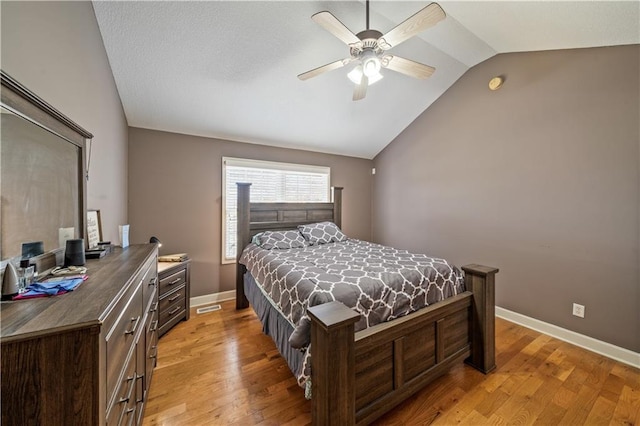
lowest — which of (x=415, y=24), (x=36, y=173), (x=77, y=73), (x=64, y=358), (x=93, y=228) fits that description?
(x=64, y=358)

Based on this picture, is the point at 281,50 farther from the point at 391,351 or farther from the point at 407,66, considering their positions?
the point at 391,351

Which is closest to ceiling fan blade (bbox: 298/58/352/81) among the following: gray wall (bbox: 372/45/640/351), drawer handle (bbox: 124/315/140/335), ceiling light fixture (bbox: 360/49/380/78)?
ceiling light fixture (bbox: 360/49/380/78)

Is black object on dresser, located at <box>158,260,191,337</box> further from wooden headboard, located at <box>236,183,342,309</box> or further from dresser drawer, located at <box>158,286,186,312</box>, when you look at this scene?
wooden headboard, located at <box>236,183,342,309</box>

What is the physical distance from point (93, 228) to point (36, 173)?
71 centimetres

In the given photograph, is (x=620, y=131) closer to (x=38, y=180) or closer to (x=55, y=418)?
(x=55, y=418)

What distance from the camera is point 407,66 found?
2.01 meters

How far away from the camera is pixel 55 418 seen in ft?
2.13

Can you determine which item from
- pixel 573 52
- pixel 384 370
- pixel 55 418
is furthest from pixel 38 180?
pixel 573 52

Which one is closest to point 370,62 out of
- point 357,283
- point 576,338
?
point 357,283

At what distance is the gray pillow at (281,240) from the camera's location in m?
2.88

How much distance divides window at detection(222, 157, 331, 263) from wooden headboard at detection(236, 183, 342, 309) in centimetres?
34

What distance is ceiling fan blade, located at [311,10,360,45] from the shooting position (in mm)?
1529

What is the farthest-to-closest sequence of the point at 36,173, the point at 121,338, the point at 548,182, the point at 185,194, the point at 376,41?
the point at 185,194, the point at 548,182, the point at 376,41, the point at 36,173, the point at 121,338

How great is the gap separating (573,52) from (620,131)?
89 centimetres
